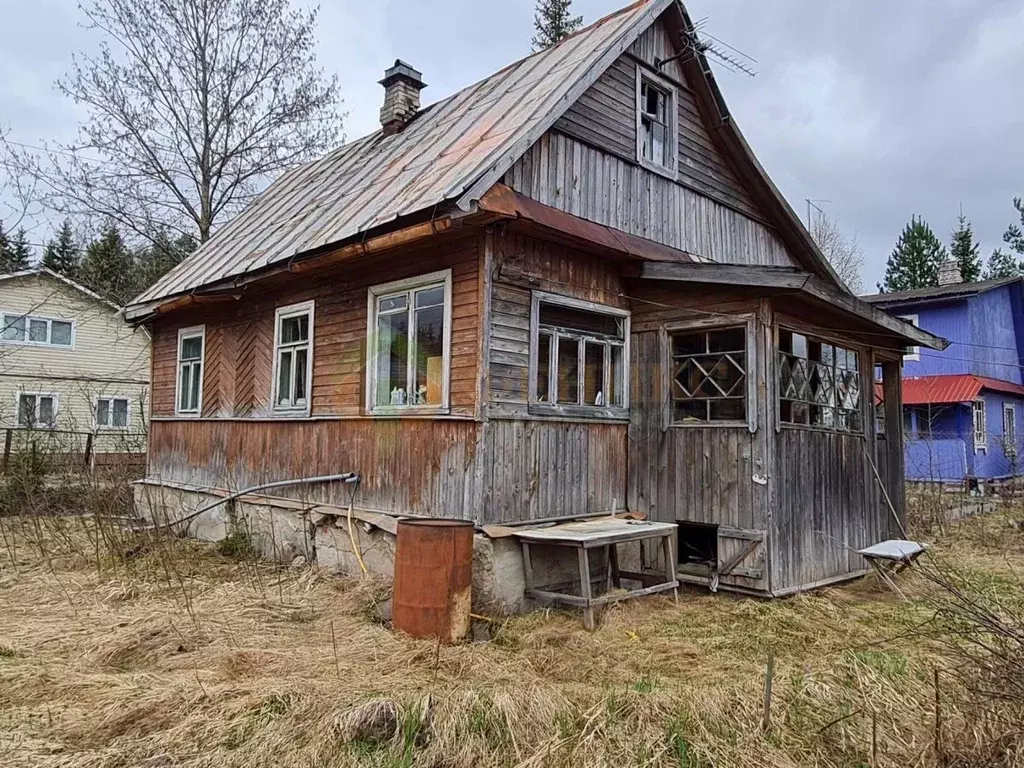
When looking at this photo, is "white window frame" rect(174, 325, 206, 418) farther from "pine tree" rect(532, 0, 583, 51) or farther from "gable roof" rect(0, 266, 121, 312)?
"pine tree" rect(532, 0, 583, 51)

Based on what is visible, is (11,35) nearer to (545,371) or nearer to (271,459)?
(271,459)

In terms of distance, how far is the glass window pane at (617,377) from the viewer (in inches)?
333

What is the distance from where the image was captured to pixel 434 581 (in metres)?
5.93

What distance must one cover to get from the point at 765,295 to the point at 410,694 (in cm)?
516

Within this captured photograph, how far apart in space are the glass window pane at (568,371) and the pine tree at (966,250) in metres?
38.7

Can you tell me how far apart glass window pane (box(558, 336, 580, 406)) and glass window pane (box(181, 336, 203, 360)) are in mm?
6479

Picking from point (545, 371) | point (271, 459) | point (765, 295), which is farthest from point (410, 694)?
point (271, 459)

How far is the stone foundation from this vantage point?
22.2 feet

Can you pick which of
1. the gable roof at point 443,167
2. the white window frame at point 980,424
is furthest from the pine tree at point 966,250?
the gable roof at point 443,167

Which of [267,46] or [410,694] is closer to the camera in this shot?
[410,694]

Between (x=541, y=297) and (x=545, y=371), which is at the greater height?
(x=541, y=297)

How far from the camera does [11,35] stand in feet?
37.3

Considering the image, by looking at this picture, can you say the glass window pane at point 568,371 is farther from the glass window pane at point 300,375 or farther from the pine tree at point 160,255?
the pine tree at point 160,255

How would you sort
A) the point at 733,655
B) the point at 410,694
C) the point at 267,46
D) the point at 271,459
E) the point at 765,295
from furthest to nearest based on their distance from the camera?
the point at 267,46, the point at 271,459, the point at 765,295, the point at 733,655, the point at 410,694
